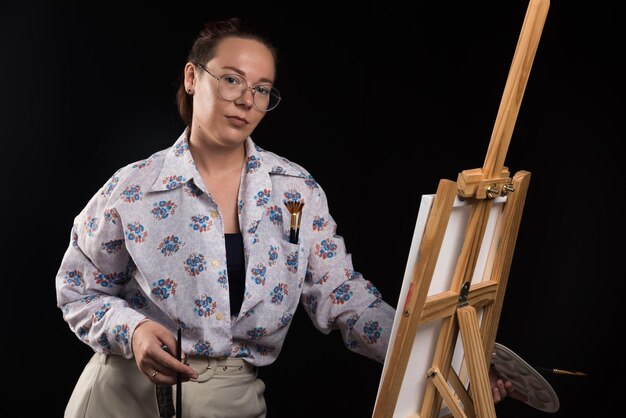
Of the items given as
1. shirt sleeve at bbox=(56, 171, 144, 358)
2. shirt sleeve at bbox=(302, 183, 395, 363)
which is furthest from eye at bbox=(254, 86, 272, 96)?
shirt sleeve at bbox=(56, 171, 144, 358)

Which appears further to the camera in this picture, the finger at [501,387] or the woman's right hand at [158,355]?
the finger at [501,387]

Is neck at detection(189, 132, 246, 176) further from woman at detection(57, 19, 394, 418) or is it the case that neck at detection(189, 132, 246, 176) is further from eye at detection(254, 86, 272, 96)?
eye at detection(254, 86, 272, 96)

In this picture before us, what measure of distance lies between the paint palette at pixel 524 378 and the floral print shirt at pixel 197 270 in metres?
0.28

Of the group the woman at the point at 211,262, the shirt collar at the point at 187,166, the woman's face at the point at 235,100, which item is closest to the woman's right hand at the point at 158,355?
the woman at the point at 211,262

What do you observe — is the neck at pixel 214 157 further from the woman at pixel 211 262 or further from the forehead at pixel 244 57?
the forehead at pixel 244 57

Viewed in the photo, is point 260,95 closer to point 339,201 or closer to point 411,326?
point 411,326

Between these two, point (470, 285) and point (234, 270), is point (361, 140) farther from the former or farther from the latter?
point (470, 285)

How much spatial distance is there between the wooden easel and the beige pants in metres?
0.50

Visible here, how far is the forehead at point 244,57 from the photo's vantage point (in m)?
2.01

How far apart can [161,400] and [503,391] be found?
0.82 metres

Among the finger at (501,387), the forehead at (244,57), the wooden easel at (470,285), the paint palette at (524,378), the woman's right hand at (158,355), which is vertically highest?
the forehead at (244,57)

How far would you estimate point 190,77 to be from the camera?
2.12 m

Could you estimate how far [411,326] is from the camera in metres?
1.58

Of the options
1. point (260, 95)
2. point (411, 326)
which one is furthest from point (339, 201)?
point (411, 326)
